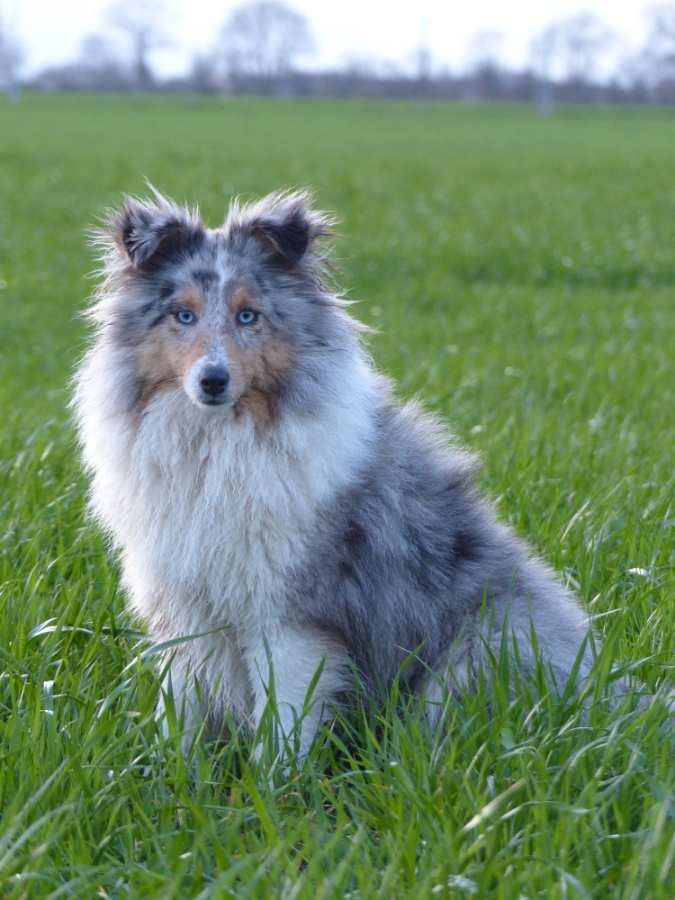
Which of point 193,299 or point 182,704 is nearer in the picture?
point 182,704

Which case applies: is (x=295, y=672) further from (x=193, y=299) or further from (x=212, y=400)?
(x=193, y=299)

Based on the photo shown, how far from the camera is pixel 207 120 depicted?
48.0m

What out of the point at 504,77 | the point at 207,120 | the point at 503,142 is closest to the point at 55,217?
the point at 503,142

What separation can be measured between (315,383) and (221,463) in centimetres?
40

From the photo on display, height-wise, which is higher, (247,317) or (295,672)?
(247,317)

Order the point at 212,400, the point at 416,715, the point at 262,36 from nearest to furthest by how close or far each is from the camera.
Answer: the point at 416,715 → the point at 212,400 → the point at 262,36

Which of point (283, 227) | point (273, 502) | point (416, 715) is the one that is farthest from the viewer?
point (283, 227)

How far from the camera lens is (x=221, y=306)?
296cm

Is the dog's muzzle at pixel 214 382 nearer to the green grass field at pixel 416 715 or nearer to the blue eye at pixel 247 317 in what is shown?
the blue eye at pixel 247 317

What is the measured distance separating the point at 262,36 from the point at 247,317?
138340mm

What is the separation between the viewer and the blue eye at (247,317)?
2.98 metres

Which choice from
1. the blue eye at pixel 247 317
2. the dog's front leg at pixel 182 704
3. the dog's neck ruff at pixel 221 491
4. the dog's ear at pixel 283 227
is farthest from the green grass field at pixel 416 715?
the blue eye at pixel 247 317

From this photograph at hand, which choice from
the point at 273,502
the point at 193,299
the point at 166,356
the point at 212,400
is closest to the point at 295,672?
the point at 273,502

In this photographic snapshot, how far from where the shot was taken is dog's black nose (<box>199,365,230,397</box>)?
111 inches
